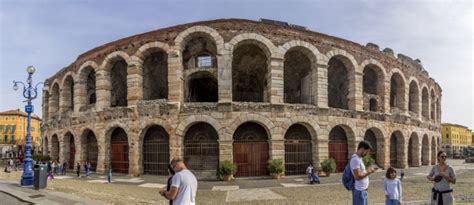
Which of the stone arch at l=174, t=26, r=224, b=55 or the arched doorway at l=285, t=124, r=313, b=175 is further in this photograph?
the arched doorway at l=285, t=124, r=313, b=175

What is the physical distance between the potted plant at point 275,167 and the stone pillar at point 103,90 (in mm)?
11664

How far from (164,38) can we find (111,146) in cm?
840

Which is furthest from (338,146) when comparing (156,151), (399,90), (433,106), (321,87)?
(433,106)

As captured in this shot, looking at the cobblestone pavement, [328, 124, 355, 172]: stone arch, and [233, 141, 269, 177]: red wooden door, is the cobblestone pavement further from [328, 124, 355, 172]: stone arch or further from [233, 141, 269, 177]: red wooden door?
[328, 124, 355, 172]: stone arch

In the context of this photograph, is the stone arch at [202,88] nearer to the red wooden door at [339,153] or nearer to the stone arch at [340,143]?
the stone arch at [340,143]

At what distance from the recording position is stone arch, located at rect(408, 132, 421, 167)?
90.2ft

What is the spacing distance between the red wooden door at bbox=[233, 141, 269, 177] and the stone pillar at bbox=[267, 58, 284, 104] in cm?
268

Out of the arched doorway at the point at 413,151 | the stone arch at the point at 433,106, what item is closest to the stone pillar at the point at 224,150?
the arched doorway at the point at 413,151

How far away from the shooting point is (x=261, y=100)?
77.0 feet

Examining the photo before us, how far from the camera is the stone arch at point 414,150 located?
27500 mm

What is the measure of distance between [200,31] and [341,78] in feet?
37.8

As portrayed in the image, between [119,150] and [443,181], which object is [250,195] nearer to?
[443,181]

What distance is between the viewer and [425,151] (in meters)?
30.0

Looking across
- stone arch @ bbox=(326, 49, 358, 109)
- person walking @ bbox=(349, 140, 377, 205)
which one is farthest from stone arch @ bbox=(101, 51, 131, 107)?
person walking @ bbox=(349, 140, 377, 205)
